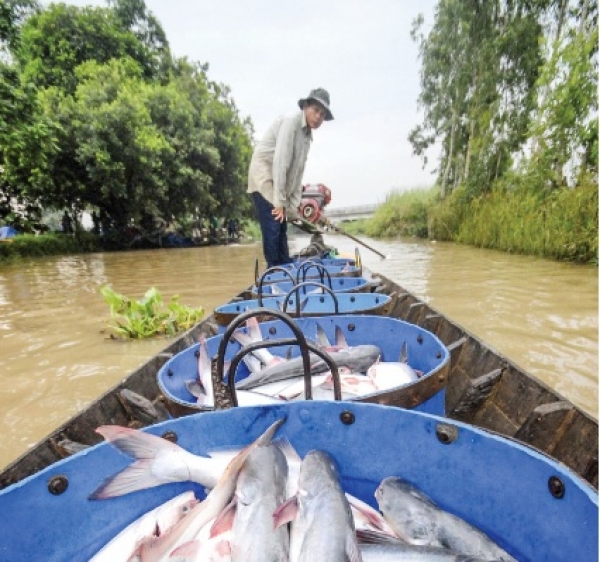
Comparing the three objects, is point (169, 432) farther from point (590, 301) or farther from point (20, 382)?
point (590, 301)

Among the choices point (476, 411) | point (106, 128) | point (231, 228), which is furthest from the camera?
point (231, 228)

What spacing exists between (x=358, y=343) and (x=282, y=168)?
3.12 metres

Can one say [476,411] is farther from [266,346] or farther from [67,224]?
[67,224]

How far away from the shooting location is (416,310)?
3.57 meters

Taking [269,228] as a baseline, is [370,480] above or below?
below

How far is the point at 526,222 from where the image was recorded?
39.8ft

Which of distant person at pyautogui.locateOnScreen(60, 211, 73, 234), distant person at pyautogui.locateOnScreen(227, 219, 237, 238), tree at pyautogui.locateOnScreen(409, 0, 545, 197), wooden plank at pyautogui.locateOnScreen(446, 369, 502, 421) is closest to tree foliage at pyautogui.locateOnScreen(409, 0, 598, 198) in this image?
tree at pyautogui.locateOnScreen(409, 0, 545, 197)

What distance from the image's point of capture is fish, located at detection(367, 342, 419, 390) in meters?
2.04

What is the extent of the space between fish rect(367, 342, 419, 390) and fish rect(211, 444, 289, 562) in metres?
0.90

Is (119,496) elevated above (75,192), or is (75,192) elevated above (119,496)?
(75,192)

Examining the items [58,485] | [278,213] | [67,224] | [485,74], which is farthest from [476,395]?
[67,224]

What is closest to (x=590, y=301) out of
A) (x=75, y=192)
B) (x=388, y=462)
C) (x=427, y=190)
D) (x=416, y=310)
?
(x=416, y=310)

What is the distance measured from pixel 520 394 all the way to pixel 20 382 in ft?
13.0

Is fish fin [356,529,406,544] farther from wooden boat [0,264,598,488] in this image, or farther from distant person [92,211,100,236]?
distant person [92,211,100,236]
